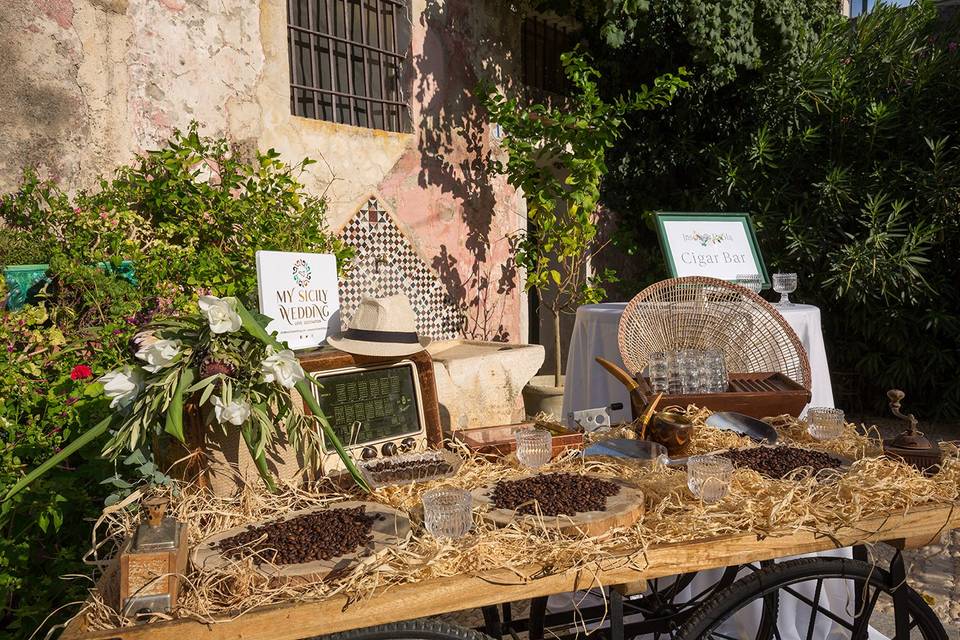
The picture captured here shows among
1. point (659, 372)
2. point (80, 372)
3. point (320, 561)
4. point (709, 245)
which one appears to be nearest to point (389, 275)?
point (709, 245)

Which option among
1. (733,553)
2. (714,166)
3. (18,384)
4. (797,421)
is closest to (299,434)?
(733,553)

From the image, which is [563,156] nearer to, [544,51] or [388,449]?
[544,51]

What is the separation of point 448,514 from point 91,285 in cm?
269

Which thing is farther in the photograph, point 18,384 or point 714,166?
point 714,166

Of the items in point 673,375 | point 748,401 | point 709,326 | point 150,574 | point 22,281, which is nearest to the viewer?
point 150,574

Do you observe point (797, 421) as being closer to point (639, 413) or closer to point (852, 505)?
point (639, 413)

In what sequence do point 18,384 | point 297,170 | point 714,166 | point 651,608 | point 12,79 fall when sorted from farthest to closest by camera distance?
point 714,166 < point 297,170 < point 12,79 < point 18,384 < point 651,608

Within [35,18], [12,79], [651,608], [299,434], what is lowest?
[651,608]

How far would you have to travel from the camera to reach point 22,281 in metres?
3.12

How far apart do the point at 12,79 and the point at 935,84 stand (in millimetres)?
6650

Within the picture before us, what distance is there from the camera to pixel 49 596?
1.97 m

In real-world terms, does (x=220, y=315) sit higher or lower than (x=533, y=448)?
higher

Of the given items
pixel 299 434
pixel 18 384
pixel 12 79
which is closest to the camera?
pixel 299 434

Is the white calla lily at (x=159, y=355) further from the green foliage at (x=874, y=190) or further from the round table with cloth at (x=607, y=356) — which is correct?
the green foliage at (x=874, y=190)
